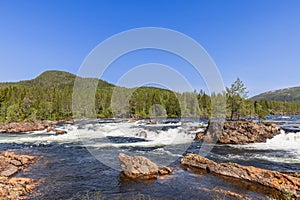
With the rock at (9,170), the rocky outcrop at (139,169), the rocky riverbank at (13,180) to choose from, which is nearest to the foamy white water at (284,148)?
the rocky outcrop at (139,169)

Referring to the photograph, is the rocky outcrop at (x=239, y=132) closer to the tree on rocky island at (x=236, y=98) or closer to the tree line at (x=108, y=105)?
the tree on rocky island at (x=236, y=98)

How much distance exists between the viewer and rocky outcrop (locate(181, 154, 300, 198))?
41.0 feet

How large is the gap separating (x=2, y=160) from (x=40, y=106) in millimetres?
73726

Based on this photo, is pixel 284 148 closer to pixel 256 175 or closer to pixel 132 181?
pixel 256 175

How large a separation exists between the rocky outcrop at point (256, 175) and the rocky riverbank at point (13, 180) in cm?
1152

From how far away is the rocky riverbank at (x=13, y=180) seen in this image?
39.5 feet

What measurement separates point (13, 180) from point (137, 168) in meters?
7.98

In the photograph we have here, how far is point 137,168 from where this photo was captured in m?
16.0

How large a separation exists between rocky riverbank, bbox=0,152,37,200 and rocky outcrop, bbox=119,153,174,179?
5.87m

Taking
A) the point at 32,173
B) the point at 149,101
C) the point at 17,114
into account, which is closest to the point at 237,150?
the point at 32,173

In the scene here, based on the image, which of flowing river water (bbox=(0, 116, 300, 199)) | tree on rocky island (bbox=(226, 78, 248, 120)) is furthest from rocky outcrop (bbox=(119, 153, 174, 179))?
tree on rocky island (bbox=(226, 78, 248, 120))

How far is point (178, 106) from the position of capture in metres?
103

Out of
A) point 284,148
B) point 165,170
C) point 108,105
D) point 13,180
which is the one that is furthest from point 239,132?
point 108,105

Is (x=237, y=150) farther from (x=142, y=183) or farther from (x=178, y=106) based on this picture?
(x=178, y=106)
